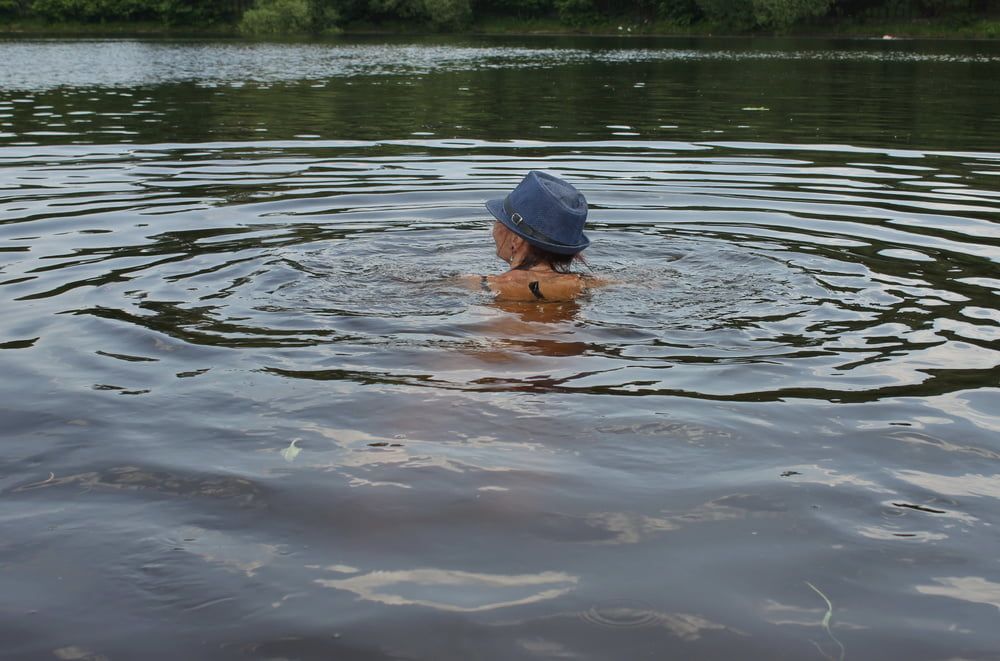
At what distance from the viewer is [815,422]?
483 centimetres

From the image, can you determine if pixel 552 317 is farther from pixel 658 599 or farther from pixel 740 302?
pixel 658 599

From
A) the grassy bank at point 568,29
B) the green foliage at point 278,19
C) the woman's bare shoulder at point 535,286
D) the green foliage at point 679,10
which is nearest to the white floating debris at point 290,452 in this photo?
the woman's bare shoulder at point 535,286

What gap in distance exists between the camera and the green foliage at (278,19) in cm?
6888

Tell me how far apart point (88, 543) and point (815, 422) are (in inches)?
128

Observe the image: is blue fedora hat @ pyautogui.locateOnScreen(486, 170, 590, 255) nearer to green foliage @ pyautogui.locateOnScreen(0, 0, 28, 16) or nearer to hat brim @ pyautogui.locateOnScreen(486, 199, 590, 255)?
hat brim @ pyautogui.locateOnScreen(486, 199, 590, 255)

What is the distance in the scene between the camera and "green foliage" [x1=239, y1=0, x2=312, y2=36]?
68.9m

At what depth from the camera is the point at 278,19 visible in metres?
69.6

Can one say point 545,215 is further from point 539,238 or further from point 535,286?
point 535,286

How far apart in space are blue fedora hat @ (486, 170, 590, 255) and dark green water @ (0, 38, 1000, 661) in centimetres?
45

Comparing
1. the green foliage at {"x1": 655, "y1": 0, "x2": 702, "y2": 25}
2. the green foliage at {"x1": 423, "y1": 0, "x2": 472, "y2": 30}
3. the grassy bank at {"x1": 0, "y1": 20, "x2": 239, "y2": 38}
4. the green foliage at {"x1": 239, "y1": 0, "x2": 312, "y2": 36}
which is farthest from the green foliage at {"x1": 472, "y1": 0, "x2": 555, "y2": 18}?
the grassy bank at {"x1": 0, "y1": 20, "x2": 239, "y2": 38}

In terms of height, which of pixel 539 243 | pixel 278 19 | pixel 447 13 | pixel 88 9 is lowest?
pixel 539 243

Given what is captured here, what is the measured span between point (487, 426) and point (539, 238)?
6.85ft

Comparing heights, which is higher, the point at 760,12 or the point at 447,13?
the point at 447,13

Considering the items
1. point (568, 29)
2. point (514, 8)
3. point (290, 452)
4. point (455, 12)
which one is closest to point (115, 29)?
point (455, 12)
